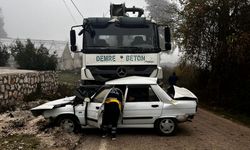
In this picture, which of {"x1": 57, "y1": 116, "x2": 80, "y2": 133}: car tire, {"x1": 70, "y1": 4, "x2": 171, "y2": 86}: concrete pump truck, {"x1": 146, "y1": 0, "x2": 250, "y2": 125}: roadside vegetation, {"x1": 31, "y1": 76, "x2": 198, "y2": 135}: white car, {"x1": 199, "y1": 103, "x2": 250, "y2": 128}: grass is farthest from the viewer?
{"x1": 146, "y1": 0, "x2": 250, "y2": 125}: roadside vegetation

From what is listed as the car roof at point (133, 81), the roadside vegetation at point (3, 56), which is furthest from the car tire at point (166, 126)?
the roadside vegetation at point (3, 56)

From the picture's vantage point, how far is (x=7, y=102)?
17.4 m

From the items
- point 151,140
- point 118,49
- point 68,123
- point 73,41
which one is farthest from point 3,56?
point 151,140

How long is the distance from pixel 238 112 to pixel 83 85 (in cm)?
934

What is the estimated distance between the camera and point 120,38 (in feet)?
43.0

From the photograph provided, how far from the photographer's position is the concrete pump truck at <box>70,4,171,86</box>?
1276cm

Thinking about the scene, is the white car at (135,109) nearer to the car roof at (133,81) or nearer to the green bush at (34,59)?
the car roof at (133,81)

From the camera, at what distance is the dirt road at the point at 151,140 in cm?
999

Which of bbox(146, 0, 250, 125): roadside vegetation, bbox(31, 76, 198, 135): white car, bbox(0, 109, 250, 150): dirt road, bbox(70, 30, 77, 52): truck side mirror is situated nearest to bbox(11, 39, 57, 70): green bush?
bbox(146, 0, 250, 125): roadside vegetation

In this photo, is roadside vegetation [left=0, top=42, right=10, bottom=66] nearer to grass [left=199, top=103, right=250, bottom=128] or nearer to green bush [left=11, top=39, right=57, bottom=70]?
green bush [left=11, top=39, right=57, bottom=70]

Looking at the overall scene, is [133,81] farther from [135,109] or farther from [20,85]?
[20,85]

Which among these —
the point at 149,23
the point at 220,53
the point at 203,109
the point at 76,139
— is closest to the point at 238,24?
the point at 220,53

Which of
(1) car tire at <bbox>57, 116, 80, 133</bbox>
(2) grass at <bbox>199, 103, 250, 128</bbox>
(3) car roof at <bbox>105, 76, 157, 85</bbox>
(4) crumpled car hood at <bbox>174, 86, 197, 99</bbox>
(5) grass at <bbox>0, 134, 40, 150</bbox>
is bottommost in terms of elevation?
(2) grass at <bbox>199, 103, 250, 128</bbox>

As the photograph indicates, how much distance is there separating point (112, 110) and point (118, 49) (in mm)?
2621
